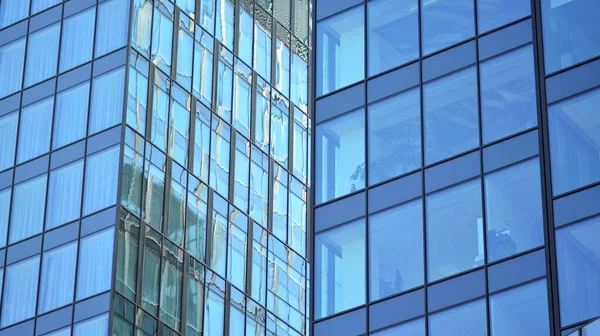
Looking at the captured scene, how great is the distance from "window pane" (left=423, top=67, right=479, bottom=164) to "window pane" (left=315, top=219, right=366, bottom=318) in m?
2.85

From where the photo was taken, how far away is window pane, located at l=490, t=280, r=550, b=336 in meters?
36.4

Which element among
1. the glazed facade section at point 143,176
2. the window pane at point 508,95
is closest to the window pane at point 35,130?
the glazed facade section at point 143,176

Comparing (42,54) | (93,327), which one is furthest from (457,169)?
(42,54)

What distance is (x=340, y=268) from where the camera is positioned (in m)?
40.8

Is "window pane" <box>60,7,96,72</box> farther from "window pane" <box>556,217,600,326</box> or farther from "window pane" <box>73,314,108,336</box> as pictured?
"window pane" <box>556,217,600,326</box>

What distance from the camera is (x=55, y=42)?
5841 centimetres

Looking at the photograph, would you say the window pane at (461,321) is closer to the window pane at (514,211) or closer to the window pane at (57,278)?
the window pane at (514,211)

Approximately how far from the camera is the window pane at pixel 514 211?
37.7 metres

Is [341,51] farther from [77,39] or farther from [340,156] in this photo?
[77,39]

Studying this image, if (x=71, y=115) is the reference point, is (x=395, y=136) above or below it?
below

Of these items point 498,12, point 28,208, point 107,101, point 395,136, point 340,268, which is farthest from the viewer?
point 28,208

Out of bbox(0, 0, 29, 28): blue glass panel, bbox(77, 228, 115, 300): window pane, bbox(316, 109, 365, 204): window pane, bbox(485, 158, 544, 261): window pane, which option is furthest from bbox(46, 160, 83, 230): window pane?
bbox(485, 158, 544, 261): window pane

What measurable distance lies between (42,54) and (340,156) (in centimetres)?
1986

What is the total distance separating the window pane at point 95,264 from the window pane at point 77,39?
7363 mm
